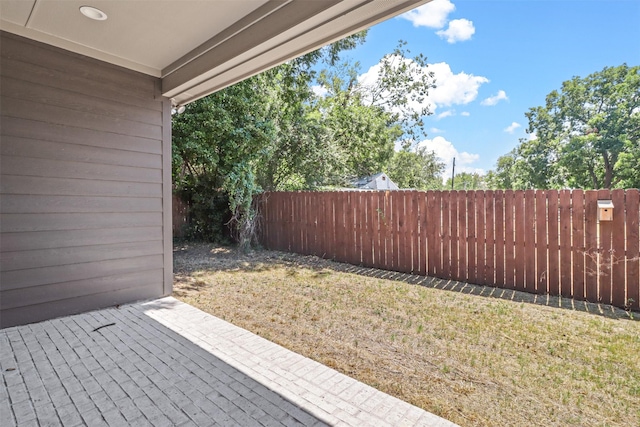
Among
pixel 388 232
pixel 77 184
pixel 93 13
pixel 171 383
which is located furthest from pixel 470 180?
pixel 171 383

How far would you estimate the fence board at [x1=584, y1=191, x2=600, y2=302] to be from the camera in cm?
354

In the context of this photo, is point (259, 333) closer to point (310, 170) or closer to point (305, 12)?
point (305, 12)

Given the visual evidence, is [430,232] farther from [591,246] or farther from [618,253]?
[618,253]

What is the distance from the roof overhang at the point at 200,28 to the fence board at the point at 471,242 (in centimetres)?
319

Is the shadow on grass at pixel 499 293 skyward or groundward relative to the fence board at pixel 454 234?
groundward

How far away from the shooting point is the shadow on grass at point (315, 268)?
11.4 feet

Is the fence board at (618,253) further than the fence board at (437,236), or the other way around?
the fence board at (437,236)

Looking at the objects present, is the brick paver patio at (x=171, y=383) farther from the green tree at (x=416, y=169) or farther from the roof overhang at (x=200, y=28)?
the green tree at (x=416, y=169)

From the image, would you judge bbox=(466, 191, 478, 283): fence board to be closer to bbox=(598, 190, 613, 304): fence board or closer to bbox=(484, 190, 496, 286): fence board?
bbox=(484, 190, 496, 286): fence board

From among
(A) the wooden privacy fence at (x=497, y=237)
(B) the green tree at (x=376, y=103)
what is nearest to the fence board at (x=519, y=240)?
(A) the wooden privacy fence at (x=497, y=237)

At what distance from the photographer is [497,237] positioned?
4234 millimetres

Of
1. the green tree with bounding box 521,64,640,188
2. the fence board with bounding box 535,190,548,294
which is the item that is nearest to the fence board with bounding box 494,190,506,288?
the fence board with bounding box 535,190,548,294

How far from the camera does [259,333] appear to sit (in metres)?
2.82

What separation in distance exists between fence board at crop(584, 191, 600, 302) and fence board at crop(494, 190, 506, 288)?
85 cm
